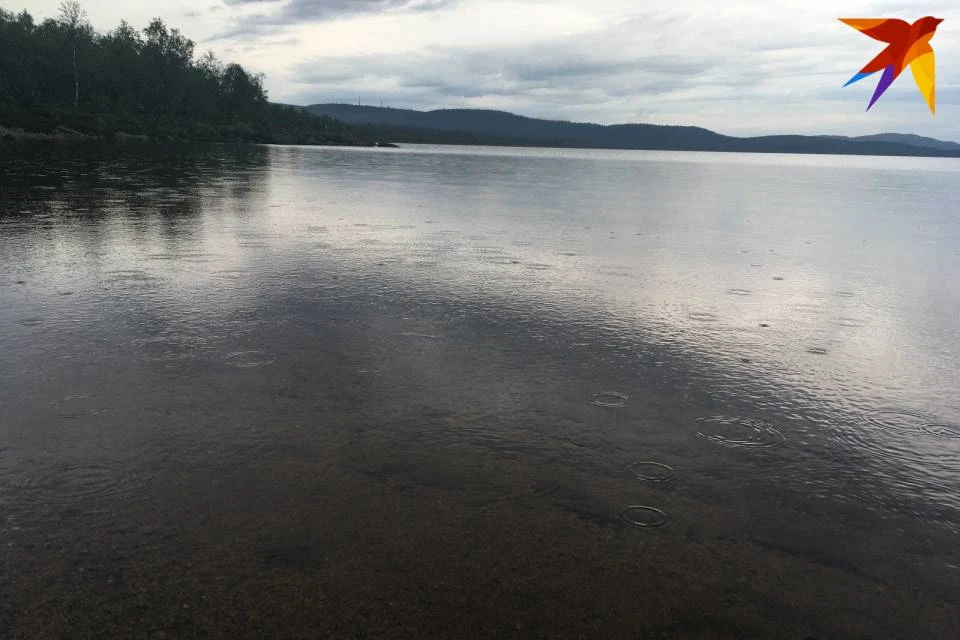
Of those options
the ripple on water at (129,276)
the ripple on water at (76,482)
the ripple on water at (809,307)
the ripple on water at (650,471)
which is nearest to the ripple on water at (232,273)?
the ripple on water at (129,276)

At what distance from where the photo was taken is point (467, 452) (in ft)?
12.4

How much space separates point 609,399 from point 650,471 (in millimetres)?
1045

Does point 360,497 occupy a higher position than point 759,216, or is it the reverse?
point 759,216

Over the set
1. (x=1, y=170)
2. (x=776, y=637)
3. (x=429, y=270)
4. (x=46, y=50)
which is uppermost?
(x=46, y=50)

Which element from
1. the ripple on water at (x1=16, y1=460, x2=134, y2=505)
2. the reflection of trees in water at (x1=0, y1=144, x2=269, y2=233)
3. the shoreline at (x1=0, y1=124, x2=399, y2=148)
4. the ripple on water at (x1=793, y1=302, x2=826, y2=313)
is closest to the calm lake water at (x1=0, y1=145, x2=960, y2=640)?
the ripple on water at (x1=16, y1=460, x2=134, y2=505)

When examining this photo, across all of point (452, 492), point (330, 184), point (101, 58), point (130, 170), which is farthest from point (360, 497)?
point (101, 58)

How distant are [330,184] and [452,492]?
2240 centimetres

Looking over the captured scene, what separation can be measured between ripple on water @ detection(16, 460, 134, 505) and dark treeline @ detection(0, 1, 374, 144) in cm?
6012

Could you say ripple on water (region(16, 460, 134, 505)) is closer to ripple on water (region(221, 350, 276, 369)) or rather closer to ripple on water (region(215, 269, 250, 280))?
ripple on water (region(221, 350, 276, 369))

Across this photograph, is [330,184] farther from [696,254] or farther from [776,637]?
[776,637]

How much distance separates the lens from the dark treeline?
67.4m

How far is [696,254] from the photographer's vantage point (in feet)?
36.3

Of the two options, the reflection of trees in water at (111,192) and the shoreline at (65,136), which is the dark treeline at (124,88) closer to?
the shoreline at (65,136)

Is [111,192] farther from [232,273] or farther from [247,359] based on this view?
[247,359]
